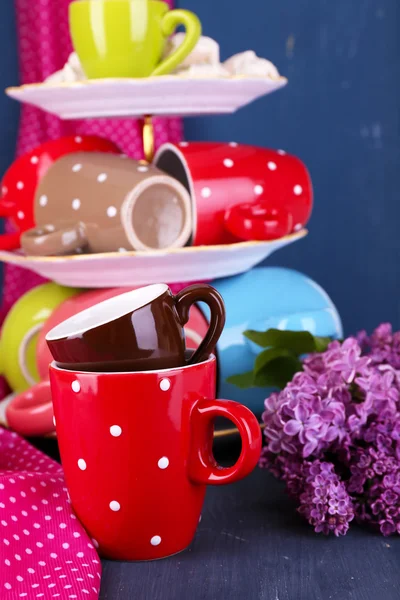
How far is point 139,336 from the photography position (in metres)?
0.52

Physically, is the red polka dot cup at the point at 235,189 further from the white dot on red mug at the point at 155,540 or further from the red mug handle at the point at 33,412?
the white dot on red mug at the point at 155,540

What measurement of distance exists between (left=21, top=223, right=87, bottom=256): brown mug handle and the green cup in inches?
6.2

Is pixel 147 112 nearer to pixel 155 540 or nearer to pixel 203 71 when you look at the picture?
pixel 203 71

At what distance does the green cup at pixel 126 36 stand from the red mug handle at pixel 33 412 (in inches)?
12.2

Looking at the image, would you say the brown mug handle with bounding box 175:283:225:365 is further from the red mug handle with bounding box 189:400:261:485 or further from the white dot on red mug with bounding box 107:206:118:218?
the white dot on red mug with bounding box 107:206:118:218

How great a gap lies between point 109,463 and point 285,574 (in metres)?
0.14

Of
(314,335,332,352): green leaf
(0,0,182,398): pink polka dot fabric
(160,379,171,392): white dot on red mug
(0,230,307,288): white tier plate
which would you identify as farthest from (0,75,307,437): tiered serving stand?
(0,0,182,398): pink polka dot fabric

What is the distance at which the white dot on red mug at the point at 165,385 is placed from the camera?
1.71 ft

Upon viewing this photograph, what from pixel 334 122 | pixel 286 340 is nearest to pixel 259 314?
pixel 286 340

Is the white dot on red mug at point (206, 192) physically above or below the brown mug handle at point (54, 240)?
above

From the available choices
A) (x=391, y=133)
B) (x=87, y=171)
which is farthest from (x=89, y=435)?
(x=391, y=133)

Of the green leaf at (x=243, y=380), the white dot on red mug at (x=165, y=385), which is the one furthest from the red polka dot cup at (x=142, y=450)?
the green leaf at (x=243, y=380)

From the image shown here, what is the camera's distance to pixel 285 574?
0.53 meters

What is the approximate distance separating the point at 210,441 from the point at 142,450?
0.19 ft
